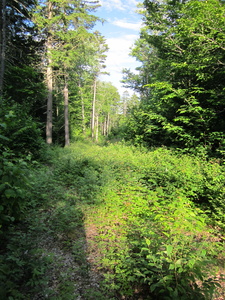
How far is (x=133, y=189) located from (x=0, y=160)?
351 cm

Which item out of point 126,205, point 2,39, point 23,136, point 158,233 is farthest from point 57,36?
point 158,233

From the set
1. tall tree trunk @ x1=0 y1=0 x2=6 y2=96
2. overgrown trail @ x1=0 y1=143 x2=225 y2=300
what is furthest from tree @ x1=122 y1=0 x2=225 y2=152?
tall tree trunk @ x1=0 y1=0 x2=6 y2=96

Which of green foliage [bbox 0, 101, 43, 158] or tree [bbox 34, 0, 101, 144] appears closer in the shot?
green foliage [bbox 0, 101, 43, 158]

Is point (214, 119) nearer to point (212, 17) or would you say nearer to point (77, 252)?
point (212, 17)

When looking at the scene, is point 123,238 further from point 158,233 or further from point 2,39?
point 2,39

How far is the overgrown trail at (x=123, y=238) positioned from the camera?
90.4 inches

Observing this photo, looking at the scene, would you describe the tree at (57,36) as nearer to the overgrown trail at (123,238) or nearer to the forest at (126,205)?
the forest at (126,205)

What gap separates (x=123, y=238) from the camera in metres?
3.21

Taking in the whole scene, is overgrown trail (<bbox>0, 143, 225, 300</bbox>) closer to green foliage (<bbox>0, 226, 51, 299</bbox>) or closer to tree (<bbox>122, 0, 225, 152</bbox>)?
green foliage (<bbox>0, 226, 51, 299</bbox>)

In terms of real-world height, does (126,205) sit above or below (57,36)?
below

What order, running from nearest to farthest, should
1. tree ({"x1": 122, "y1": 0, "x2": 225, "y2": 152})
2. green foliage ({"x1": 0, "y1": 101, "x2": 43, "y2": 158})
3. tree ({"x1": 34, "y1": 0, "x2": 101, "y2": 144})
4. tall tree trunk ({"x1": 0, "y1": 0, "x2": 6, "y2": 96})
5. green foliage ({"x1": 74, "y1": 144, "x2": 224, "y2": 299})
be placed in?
green foliage ({"x1": 74, "y1": 144, "x2": 224, "y2": 299})
green foliage ({"x1": 0, "y1": 101, "x2": 43, "y2": 158})
tree ({"x1": 122, "y1": 0, "x2": 225, "y2": 152})
tall tree trunk ({"x1": 0, "y1": 0, "x2": 6, "y2": 96})
tree ({"x1": 34, "y1": 0, "x2": 101, "y2": 144})

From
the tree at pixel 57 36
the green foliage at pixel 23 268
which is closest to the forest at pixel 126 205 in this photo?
the green foliage at pixel 23 268

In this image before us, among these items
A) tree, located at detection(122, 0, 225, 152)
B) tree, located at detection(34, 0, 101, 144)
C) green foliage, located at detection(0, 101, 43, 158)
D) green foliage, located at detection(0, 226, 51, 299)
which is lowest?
green foliage, located at detection(0, 226, 51, 299)

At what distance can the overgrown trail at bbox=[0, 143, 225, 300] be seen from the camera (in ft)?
7.54
